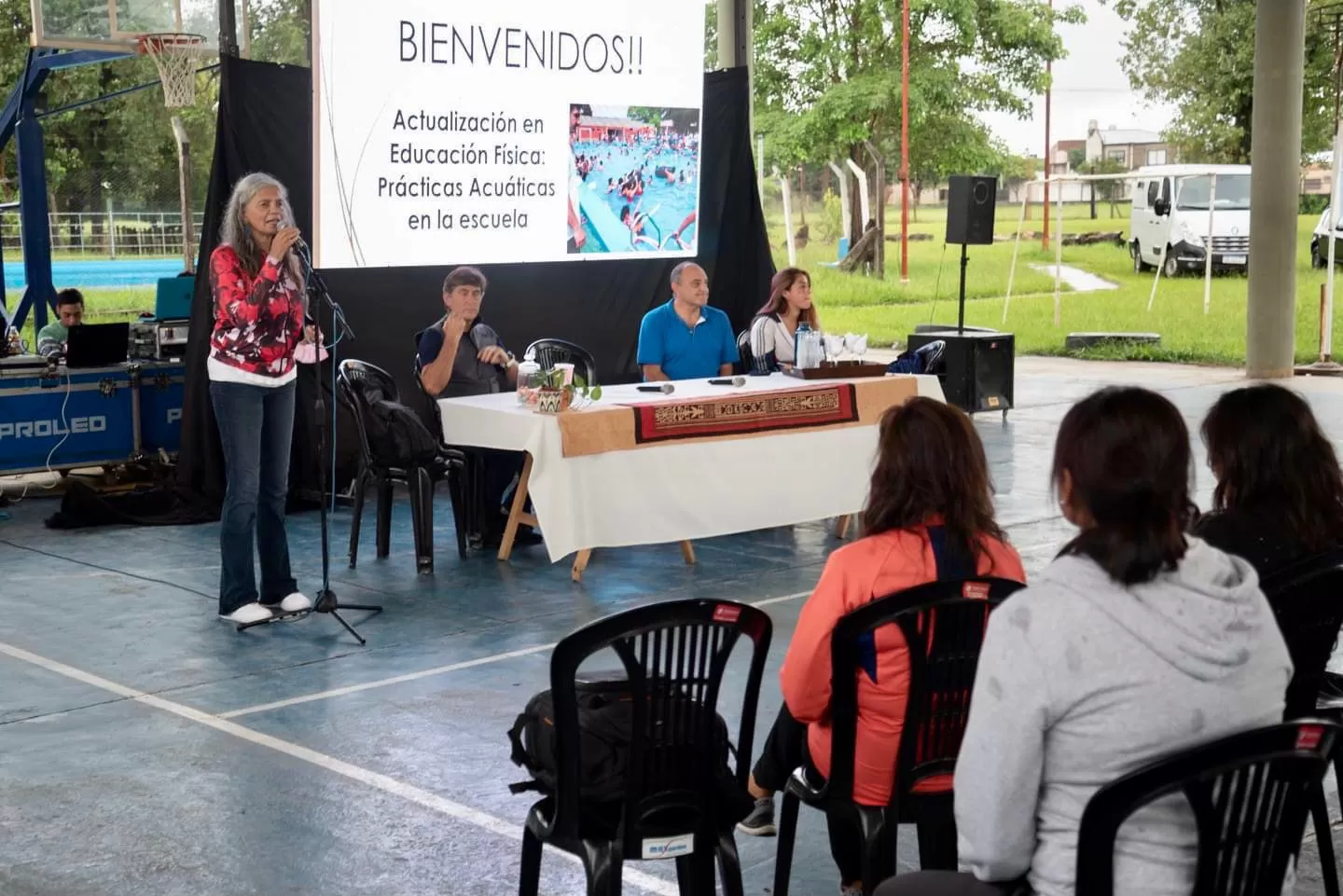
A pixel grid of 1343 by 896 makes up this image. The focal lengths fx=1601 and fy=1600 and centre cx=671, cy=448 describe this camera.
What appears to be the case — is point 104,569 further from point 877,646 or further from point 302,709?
point 877,646

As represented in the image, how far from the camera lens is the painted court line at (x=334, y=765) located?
3.65 metres

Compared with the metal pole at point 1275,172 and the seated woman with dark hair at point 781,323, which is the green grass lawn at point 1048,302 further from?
the seated woman with dark hair at point 781,323

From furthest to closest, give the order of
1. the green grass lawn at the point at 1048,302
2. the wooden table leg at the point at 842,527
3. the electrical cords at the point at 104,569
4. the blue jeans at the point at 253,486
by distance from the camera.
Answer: the green grass lawn at the point at 1048,302 < the wooden table leg at the point at 842,527 < the electrical cords at the point at 104,569 < the blue jeans at the point at 253,486

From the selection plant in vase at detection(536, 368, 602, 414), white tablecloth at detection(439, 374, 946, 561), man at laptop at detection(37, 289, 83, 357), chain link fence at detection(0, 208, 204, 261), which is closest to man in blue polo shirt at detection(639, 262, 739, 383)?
white tablecloth at detection(439, 374, 946, 561)

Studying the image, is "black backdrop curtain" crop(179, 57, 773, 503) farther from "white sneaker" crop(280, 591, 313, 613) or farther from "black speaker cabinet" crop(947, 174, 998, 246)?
"black speaker cabinet" crop(947, 174, 998, 246)

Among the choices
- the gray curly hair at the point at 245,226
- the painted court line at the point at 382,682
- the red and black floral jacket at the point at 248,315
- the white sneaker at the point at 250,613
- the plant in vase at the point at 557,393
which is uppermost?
the gray curly hair at the point at 245,226

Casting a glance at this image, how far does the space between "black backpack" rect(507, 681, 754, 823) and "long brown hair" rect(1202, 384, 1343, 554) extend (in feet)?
3.97

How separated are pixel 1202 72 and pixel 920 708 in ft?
89.7

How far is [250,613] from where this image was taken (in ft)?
19.5

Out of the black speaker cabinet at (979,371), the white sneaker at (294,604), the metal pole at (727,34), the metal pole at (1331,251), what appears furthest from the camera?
the metal pole at (1331,251)

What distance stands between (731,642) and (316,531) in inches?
216

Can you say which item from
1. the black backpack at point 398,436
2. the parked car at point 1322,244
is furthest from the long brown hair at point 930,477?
the parked car at point 1322,244

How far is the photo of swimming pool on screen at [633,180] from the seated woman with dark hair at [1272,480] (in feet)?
21.2

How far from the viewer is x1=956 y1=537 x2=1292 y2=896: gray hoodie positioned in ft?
6.48
